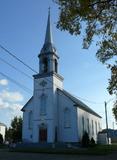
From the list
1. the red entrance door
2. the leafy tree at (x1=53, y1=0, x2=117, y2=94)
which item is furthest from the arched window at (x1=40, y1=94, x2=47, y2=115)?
the leafy tree at (x1=53, y1=0, x2=117, y2=94)

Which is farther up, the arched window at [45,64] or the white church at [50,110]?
the arched window at [45,64]

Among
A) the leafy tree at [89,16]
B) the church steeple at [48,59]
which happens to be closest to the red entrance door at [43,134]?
the church steeple at [48,59]

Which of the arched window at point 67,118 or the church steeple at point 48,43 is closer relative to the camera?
the arched window at point 67,118

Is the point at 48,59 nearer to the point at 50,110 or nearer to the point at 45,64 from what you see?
the point at 45,64

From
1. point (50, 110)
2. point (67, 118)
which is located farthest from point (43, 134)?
point (67, 118)

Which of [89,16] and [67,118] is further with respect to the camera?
[67,118]

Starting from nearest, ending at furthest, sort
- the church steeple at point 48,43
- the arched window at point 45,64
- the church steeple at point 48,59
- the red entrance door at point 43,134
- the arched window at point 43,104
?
the red entrance door at point 43,134, the arched window at point 43,104, the church steeple at point 48,59, the arched window at point 45,64, the church steeple at point 48,43

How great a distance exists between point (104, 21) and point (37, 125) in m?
30.8

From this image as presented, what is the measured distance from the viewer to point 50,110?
42906 millimetres

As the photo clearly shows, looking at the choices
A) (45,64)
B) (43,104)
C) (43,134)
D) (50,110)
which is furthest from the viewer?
(45,64)

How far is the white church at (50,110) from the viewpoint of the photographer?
4297 centimetres

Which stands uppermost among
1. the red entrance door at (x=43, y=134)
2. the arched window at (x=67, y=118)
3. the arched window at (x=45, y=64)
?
the arched window at (x=45, y=64)

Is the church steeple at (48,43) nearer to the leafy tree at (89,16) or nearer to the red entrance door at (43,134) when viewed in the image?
the red entrance door at (43,134)

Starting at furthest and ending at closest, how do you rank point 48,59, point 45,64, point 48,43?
1. point 48,43
2. point 45,64
3. point 48,59
